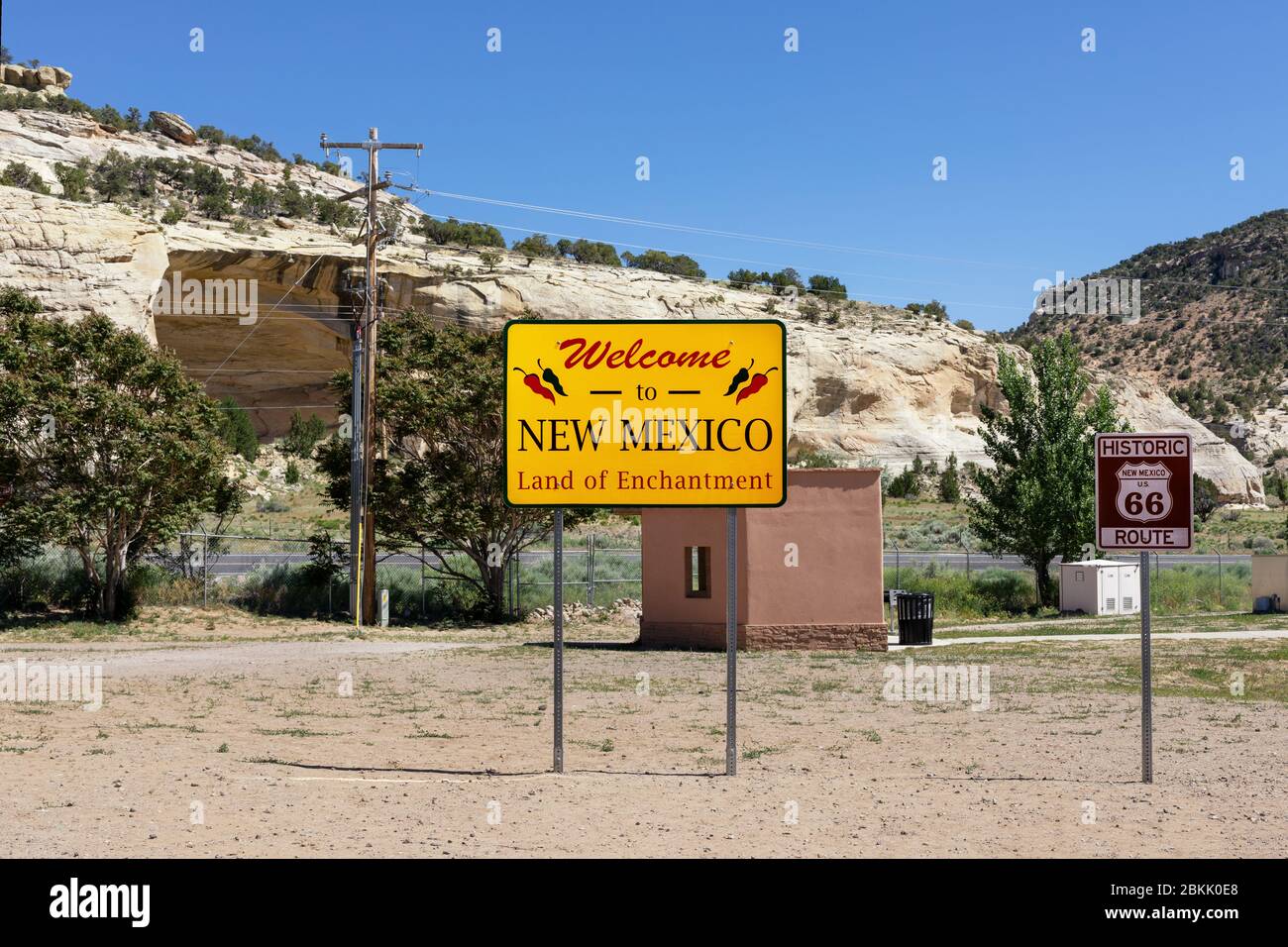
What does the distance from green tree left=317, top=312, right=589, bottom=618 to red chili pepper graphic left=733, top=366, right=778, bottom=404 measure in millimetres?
18902

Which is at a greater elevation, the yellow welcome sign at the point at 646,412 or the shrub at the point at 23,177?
the shrub at the point at 23,177

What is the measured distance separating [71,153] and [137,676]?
68143 mm

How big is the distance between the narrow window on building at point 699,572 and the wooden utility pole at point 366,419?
8.50 metres

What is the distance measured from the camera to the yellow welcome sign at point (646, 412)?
10.4 meters

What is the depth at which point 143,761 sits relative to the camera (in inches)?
419

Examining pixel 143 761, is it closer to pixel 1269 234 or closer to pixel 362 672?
pixel 362 672

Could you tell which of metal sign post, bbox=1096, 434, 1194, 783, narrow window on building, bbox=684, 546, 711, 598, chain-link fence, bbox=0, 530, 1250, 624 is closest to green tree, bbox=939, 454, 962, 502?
chain-link fence, bbox=0, 530, 1250, 624

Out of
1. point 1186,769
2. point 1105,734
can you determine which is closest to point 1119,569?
point 1105,734

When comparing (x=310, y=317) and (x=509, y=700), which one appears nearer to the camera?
(x=509, y=700)

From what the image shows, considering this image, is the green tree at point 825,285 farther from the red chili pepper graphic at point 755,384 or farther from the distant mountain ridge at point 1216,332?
the red chili pepper graphic at point 755,384

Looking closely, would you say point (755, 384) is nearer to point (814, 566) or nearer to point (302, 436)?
point (814, 566)

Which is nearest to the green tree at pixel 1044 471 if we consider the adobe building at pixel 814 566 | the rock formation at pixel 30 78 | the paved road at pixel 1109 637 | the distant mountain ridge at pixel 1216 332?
the paved road at pixel 1109 637

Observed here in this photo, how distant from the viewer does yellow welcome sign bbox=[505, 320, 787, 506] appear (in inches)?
408

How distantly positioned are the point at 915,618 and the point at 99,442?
56.5 feet
